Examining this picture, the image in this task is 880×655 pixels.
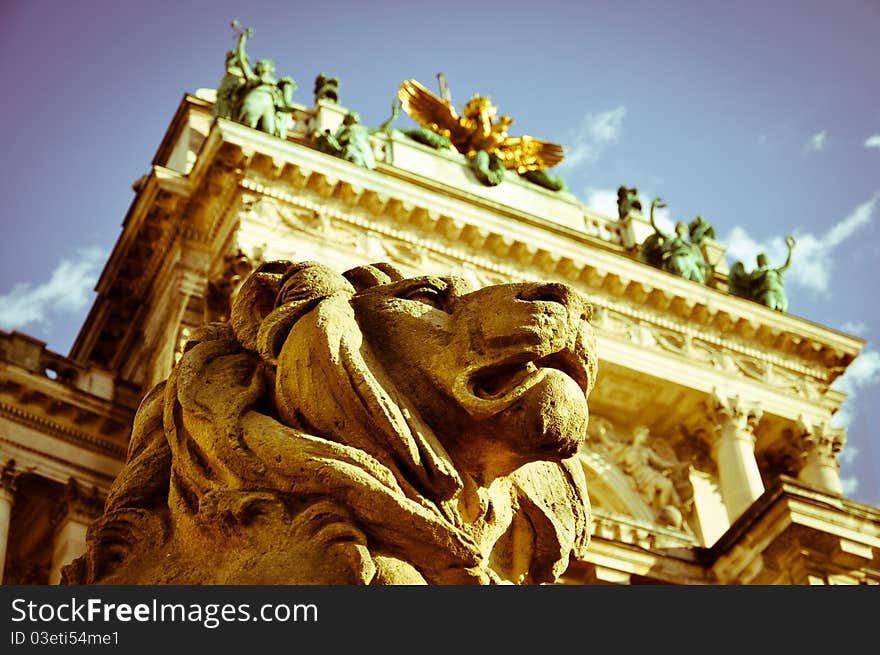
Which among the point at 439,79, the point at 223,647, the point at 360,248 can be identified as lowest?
the point at 223,647

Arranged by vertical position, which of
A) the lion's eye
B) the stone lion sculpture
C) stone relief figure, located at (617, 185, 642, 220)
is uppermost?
stone relief figure, located at (617, 185, 642, 220)

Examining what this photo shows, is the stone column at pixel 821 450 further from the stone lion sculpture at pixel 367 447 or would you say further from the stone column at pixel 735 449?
the stone lion sculpture at pixel 367 447

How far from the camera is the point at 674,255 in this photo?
74.7 feet

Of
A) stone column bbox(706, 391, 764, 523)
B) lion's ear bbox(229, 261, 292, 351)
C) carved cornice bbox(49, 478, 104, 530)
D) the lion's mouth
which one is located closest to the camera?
the lion's mouth

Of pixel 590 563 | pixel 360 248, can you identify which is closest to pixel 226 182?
pixel 360 248

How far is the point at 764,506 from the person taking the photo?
14.8m

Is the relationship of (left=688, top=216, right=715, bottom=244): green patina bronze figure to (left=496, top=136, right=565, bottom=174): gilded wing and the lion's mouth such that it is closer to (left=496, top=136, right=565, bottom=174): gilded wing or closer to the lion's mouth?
(left=496, top=136, right=565, bottom=174): gilded wing

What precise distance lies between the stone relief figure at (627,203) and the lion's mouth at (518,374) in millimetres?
21960

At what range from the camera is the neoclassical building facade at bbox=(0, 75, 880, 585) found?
15492 millimetres

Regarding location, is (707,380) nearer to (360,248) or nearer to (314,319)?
(360,248)

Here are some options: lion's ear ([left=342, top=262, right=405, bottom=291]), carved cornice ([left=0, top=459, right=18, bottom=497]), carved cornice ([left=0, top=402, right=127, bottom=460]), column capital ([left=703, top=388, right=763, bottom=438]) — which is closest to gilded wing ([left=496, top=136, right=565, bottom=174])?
column capital ([left=703, top=388, right=763, bottom=438])

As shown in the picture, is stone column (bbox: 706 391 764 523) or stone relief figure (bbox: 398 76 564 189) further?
stone relief figure (bbox: 398 76 564 189)

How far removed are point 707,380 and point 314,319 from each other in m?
18.2

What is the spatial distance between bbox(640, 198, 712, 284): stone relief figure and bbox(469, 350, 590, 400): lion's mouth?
19.2 metres
